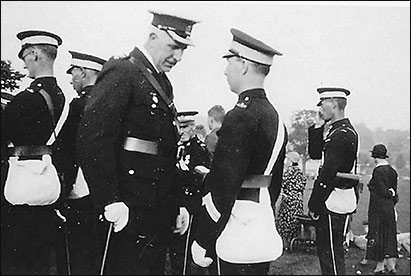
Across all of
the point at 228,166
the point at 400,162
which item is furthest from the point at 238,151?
the point at 400,162

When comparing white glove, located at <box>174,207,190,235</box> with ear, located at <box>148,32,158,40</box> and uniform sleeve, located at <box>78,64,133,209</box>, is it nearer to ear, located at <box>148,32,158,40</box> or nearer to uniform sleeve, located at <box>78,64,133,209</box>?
uniform sleeve, located at <box>78,64,133,209</box>

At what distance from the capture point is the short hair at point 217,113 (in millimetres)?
1701

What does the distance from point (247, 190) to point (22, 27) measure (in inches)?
34.9

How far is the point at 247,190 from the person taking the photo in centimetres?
146

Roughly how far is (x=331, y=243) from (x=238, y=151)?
0.77 metres

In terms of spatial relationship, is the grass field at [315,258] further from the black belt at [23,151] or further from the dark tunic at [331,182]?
the black belt at [23,151]

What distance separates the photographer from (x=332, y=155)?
1.81m

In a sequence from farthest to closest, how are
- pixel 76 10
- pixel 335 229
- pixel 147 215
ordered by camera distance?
pixel 335 229, pixel 76 10, pixel 147 215

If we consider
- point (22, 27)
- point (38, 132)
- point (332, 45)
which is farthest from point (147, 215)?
point (332, 45)

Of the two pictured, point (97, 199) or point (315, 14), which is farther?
point (315, 14)

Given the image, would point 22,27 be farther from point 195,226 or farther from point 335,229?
point 335,229

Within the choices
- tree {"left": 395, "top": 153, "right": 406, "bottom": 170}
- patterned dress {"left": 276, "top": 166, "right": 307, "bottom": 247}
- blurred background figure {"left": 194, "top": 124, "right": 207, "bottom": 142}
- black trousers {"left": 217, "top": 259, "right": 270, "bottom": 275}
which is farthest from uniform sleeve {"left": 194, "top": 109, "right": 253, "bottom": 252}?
tree {"left": 395, "top": 153, "right": 406, "bottom": 170}

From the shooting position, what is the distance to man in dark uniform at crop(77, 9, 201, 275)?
49.1 inches

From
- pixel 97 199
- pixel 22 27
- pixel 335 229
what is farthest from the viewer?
pixel 335 229
